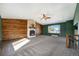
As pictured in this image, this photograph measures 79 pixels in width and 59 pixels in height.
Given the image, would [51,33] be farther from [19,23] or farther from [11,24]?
[11,24]

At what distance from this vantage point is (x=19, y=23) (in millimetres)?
7316

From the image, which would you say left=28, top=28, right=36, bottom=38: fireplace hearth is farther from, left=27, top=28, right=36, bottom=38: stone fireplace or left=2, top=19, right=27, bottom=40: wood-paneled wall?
left=2, top=19, right=27, bottom=40: wood-paneled wall

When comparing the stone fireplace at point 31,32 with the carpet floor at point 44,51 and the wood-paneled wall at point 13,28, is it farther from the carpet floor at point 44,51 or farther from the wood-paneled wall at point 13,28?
the carpet floor at point 44,51

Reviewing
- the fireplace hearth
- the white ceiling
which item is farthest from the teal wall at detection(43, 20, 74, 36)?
the fireplace hearth

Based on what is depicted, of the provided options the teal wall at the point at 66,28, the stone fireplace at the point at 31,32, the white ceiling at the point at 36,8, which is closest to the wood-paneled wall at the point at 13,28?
the stone fireplace at the point at 31,32

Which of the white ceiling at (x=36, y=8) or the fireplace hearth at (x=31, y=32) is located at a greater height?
the white ceiling at (x=36, y=8)

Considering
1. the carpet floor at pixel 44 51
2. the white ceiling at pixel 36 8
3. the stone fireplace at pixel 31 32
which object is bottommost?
the carpet floor at pixel 44 51

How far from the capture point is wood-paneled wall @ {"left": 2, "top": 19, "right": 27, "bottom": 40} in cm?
675

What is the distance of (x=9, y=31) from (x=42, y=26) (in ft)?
19.7

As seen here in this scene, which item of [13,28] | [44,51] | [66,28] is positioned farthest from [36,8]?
[66,28]

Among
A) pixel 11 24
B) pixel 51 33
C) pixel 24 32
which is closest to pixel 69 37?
pixel 24 32

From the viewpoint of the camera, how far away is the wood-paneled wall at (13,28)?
6.75m

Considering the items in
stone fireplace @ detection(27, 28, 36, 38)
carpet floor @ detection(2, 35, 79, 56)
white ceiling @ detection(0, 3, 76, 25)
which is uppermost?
white ceiling @ detection(0, 3, 76, 25)

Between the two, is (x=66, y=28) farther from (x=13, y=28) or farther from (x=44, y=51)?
(x=44, y=51)
